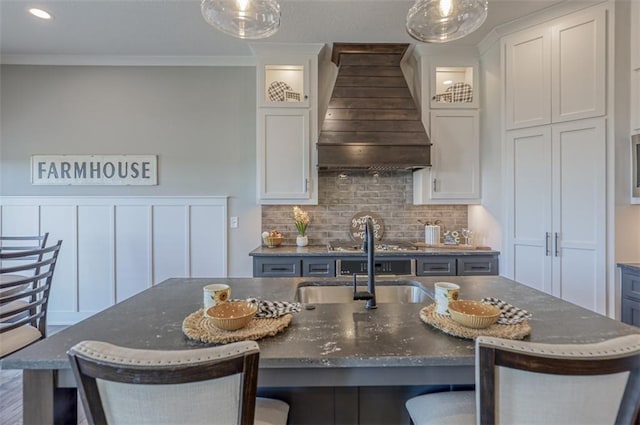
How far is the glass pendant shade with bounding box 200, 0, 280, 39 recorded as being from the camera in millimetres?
1634

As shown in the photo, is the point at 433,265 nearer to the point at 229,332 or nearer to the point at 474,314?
the point at 474,314

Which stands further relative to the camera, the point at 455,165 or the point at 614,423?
the point at 455,165

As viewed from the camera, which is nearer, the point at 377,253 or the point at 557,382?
the point at 557,382

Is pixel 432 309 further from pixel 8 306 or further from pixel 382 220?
pixel 8 306

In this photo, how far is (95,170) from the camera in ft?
11.3

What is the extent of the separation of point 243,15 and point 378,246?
7.67 ft

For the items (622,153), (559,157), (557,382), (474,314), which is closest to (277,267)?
(474,314)

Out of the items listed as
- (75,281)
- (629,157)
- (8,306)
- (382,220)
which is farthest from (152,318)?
(629,157)

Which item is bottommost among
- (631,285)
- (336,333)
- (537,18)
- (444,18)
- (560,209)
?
(631,285)

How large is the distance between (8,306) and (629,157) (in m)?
4.55

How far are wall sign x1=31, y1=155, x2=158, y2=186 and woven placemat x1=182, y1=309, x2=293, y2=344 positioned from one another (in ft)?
9.27

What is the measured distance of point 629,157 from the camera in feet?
7.74

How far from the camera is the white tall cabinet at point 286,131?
316 centimetres

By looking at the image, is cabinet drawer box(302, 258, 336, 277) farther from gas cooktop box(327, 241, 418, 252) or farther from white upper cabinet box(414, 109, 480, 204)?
white upper cabinet box(414, 109, 480, 204)
